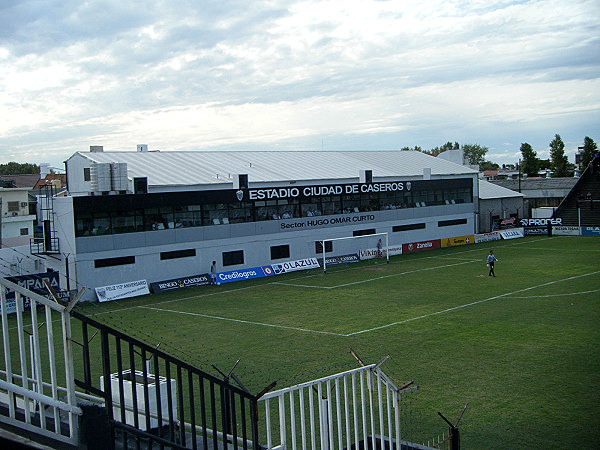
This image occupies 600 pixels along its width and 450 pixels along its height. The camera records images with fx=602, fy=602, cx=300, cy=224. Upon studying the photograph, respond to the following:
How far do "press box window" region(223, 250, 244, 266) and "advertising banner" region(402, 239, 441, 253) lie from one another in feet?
54.5

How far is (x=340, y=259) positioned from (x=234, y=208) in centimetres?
992

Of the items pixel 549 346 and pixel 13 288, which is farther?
pixel 549 346

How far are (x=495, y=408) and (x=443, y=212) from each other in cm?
4450

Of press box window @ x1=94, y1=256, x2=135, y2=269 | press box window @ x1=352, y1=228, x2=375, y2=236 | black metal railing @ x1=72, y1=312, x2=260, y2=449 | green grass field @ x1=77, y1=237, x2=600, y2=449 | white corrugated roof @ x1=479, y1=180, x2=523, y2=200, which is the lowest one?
green grass field @ x1=77, y1=237, x2=600, y2=449

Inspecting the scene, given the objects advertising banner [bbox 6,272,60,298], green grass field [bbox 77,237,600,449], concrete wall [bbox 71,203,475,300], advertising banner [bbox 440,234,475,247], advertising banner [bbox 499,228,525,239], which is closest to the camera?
green grass field [bbox 77,237,600,449]

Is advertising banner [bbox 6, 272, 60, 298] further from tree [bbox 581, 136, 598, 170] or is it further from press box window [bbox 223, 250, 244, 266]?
tree [bbox 581, 136, 598, 170]

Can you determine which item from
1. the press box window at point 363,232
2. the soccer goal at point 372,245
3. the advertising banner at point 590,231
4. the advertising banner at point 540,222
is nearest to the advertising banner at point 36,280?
the soccer goal at point 372,245

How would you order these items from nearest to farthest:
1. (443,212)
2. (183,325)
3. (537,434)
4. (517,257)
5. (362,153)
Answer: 1. (537,434)
2. (183,325)
3. (517,257)
4. (443,212)
5. (362,153)

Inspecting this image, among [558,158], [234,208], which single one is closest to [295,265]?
[234,208]

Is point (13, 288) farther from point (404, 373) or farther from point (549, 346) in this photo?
point (549, 346)

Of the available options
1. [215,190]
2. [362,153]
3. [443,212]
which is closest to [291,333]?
[215,190]

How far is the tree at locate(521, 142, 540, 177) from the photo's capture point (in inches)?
5148

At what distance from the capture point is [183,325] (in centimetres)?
2884

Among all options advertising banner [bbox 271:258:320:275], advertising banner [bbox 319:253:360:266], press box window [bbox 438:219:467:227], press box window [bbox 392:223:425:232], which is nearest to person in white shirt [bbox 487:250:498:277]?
advertising banner [bbox 319:253:360:266]
